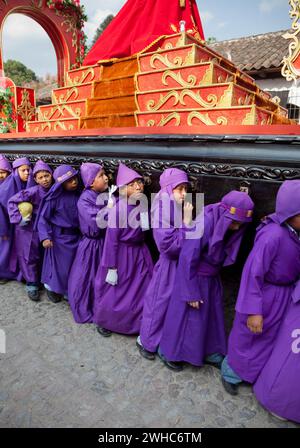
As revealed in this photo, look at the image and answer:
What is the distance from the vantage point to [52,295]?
11.5ft

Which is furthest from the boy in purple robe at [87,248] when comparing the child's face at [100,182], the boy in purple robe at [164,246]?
the boy in purple robe at [164,246]

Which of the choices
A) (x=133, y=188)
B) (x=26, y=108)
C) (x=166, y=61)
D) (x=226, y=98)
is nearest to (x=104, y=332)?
(x=133, y=188)

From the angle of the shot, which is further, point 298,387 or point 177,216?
point 177,216

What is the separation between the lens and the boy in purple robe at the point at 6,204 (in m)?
3.75

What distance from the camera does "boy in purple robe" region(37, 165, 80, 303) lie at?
3.24 meters

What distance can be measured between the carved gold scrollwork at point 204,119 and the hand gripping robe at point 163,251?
20.8 inches

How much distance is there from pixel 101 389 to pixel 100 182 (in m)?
1.80

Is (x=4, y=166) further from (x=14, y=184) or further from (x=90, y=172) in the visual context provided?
(x=90, y=172)

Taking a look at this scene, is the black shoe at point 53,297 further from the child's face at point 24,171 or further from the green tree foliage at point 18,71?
the green tree foliage at point 18,71

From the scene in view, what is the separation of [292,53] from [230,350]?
2.97 metres

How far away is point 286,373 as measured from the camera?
1.86 meters
